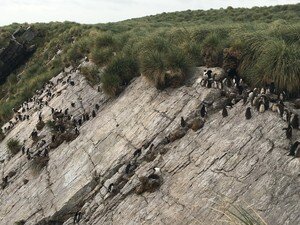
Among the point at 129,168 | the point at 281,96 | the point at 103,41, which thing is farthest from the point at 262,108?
the point at 103,41

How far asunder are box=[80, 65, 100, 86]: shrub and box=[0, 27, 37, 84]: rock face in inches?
727

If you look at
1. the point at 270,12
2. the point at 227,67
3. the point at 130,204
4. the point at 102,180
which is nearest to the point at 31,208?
the point at 102,180

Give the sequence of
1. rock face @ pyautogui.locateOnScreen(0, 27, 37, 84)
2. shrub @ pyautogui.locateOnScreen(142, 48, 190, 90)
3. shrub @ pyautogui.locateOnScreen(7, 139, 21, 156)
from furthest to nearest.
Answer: rock face @ pyautogui.locateOnScreen(0, 27, 37, 84)
shrub @ pyautogui.locateOnScreen(7, 139, 21, 156)
shrub @ pyautogui.locateOnScreen(142, 48, 190, 90)

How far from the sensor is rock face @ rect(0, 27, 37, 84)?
3802 centimetres

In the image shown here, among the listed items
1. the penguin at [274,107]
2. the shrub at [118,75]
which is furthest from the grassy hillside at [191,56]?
the penguin at [274,107]

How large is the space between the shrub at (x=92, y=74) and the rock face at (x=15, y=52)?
18.5m

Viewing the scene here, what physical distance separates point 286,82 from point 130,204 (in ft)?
20.1

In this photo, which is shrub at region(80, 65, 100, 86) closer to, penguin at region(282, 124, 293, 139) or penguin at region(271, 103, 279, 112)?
penguin at region(271, 103, 279, 112)

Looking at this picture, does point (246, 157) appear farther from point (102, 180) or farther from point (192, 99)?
point (102, 180)

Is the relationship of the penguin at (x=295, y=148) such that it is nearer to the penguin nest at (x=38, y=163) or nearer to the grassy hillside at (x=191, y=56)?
the grassy hillside at (x=191, y=56)

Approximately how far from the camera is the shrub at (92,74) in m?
20.9

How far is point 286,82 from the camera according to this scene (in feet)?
42.9

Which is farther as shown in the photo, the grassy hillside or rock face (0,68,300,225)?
the grassy hillside

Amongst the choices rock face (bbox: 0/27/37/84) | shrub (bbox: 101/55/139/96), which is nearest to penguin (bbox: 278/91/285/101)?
shrub (bbox: 101/55/139/96)
